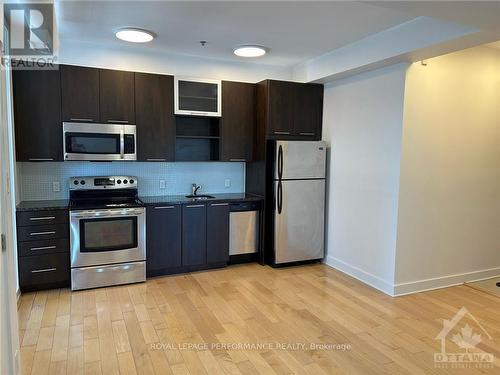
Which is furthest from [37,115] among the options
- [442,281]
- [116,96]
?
[442,281]

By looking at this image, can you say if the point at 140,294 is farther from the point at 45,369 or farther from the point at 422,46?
the point at 422,46

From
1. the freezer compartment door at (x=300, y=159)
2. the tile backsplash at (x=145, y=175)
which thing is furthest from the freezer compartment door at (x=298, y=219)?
the tile backsplash at (x=145, y=175)

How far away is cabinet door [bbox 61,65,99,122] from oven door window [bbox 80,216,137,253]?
3.69 feet

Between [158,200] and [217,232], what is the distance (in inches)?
31.6

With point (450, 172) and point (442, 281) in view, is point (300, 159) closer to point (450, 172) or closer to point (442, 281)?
point (450, 172)

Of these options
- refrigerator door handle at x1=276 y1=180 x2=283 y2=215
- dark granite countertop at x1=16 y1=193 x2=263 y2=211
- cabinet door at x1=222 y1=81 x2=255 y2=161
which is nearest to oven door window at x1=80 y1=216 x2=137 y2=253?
dark granite countertop at x1=16 y1=193 x2=263 y2=211

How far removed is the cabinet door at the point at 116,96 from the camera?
3963mm

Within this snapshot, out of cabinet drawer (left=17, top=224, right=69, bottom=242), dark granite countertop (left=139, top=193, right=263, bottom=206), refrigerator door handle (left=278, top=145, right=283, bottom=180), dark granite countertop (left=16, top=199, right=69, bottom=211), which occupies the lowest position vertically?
cabinet drawer (left=17, top=224, right=69, bottom=242)

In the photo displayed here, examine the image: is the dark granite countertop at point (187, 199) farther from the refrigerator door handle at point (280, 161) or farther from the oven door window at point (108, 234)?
the refrigerator door handle at point (280, 161)

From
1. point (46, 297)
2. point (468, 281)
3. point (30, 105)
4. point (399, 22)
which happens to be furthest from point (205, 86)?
point (468, 281)

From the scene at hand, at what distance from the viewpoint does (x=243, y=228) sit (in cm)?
461

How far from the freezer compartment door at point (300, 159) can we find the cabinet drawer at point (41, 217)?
240 centimetres

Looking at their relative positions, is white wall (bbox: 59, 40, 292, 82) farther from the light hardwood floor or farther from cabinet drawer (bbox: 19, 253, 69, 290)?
the light hardwood floor

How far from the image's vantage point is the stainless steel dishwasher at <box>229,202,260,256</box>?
4.54 meters
